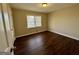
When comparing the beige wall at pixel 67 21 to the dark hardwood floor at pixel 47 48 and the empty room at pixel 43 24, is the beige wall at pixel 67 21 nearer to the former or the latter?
the empty room at pixel 43 24

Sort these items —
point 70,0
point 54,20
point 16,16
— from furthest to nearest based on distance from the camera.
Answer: point 54,20 → point 16,16 → point 70,0

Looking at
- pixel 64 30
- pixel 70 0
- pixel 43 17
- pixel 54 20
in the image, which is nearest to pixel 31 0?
pixel 70 0

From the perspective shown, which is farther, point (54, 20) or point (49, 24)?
point (49, 24)

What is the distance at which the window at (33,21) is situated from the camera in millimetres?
4493

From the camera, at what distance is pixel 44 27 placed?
567cm

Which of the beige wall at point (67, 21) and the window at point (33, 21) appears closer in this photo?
the beige wall at point (67, 21)

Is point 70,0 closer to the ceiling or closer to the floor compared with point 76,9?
closer to the floor

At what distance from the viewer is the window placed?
4.49 metres

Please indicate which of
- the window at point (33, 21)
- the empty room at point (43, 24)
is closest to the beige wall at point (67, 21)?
the empty room at point (43, 24)

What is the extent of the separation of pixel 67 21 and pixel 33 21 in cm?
214

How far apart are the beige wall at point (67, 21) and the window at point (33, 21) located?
1.01 metres

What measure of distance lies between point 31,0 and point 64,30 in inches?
158

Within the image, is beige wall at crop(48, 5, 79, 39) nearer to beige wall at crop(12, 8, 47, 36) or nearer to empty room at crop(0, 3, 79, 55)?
empty room at crop(0, 3, 79, 55)
